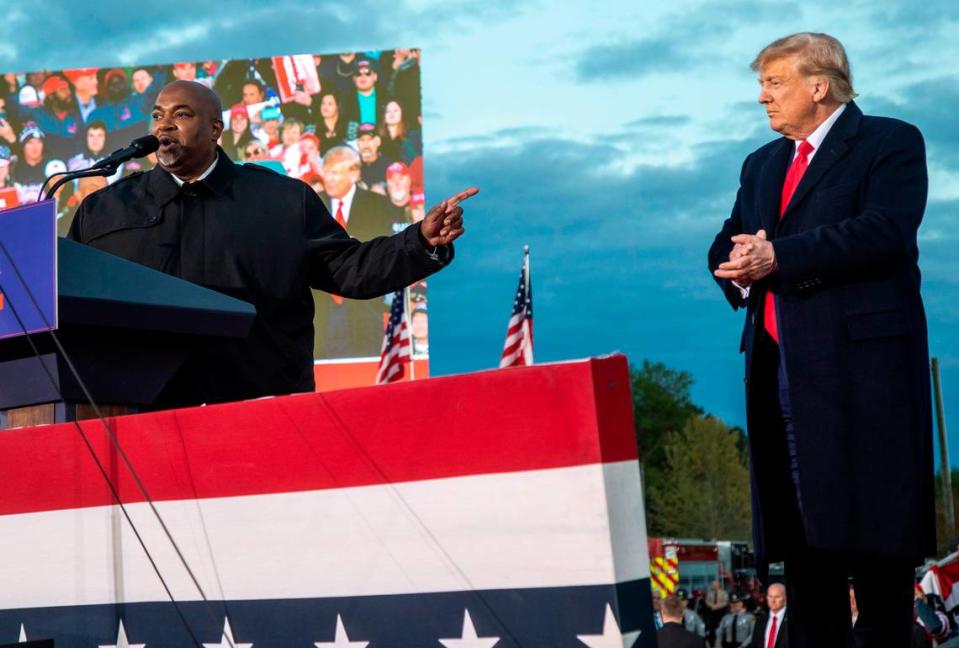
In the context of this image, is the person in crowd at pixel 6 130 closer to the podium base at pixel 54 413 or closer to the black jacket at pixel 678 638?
the black jacket at pixel 678 638

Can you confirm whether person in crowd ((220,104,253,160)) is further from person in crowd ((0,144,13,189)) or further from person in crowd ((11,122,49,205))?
person in crowd ((0,144,13,189))

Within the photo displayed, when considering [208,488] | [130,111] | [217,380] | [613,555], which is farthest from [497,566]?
[130,111]

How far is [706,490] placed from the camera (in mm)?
48531

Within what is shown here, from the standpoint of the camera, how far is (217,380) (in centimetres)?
294

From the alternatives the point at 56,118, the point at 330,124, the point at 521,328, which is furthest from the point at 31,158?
the point at 521,328

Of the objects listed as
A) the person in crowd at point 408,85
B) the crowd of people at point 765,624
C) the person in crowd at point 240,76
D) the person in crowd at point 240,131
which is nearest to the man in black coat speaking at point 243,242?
the crowd of people at point 765,624

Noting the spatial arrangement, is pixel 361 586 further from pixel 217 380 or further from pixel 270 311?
pixel 270 311

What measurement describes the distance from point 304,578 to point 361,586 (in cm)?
10

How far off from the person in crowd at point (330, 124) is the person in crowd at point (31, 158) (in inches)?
151

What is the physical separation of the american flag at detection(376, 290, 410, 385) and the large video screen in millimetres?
338

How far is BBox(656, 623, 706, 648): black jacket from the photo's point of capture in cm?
808

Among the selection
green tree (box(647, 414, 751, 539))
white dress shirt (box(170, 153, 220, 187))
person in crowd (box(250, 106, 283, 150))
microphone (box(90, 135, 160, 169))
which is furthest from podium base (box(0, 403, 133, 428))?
green tree (box(647, 414, 751, 539))

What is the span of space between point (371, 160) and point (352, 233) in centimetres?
100

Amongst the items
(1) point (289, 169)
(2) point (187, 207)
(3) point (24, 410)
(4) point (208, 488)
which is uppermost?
(1) point (289, 169)
